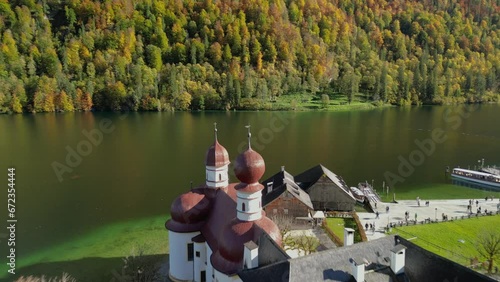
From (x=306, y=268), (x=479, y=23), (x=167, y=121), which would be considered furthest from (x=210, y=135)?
(x=479, y=23)

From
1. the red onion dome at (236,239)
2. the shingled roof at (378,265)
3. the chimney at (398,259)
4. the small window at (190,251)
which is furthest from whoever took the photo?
the small window at (190,251)

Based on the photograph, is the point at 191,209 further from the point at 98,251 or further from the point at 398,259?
the point at 98,251

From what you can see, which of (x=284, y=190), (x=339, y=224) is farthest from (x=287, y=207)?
(x=339, y=224)

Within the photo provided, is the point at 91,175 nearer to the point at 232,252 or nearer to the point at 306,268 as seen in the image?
the point at 232,252

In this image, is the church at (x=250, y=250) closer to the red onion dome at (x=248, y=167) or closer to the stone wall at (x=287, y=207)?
the red onion dome at (x=248, y=167)

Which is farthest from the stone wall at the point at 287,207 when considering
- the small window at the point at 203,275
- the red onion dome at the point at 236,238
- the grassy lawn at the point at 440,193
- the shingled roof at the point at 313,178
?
the red onion dome at the point at 236,238

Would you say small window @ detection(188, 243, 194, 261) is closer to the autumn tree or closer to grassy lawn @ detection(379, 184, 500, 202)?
the autumn tree
